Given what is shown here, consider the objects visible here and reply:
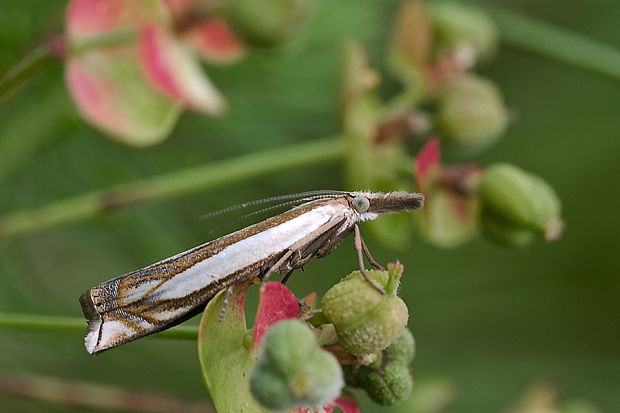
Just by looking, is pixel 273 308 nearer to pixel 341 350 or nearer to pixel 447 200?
pixel 341 350

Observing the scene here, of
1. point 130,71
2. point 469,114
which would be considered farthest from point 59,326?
point 469,114

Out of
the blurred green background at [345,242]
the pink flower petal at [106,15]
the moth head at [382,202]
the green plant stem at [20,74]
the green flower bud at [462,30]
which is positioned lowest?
the blurred green background at [345,242]

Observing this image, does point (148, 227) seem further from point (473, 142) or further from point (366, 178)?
point (473, 142)

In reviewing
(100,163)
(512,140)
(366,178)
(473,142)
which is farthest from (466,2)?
(100,163)

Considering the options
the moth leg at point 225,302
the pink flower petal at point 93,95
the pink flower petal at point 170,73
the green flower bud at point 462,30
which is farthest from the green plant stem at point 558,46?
the moth leg at point 225,302

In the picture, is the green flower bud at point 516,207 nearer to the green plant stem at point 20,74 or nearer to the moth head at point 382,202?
the moth head at point 382,202

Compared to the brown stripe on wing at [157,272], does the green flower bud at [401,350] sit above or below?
below
